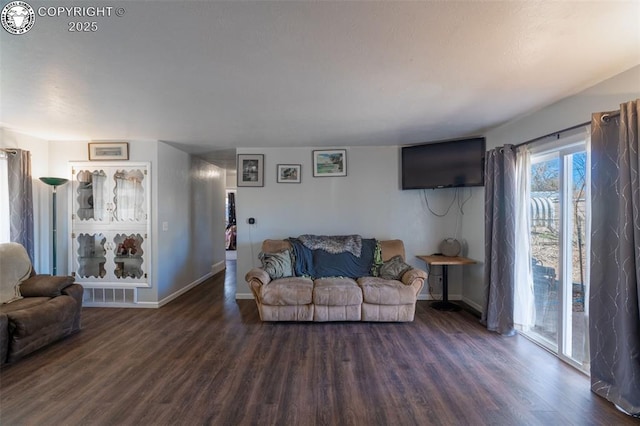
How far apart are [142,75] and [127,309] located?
10.9 feet

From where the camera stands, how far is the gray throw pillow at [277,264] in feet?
11.8

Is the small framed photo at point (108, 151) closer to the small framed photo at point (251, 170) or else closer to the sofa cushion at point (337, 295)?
the small framed photo at point (251, 170)

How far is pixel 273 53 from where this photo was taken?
1.73 metres

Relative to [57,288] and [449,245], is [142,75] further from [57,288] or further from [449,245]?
[449,245]

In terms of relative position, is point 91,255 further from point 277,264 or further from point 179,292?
point 277,264

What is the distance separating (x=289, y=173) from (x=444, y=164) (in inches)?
92.1

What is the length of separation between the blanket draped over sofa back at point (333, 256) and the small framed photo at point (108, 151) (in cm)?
272

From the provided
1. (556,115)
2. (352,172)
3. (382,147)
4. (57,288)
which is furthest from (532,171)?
(57,288)

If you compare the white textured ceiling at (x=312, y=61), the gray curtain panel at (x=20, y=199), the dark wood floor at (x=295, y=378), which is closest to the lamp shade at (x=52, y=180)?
the gray curtain panel at (x=20, y=199)

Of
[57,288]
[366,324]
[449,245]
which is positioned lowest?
[366,324]

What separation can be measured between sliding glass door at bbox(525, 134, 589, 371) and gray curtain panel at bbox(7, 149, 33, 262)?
19.5ft

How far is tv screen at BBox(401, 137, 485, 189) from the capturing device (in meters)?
3.68

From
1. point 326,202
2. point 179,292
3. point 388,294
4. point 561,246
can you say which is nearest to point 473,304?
point 388,294

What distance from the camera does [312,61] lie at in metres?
1.82
